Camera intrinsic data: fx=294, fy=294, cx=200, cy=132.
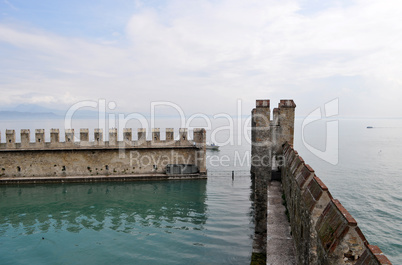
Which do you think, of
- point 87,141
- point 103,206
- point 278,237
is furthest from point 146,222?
point 87,141

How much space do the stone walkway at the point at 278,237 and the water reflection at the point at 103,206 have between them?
4610 millimetres

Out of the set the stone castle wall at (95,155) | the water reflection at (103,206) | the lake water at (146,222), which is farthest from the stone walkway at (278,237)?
the stone castle wall at (95,155)

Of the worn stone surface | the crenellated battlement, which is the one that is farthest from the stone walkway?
the crenellated battlement

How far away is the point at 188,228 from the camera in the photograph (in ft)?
38.0

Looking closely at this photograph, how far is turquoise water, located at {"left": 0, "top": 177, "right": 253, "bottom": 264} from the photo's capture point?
9406 mm

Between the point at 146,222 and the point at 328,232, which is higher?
the point at 328,232

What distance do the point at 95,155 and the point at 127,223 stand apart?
8259 mm

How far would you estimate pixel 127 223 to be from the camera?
40.2 feet

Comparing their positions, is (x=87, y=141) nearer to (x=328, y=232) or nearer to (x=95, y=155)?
(x=95, y=155)

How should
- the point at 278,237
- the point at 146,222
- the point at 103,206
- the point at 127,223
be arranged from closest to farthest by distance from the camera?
1. the point at 278,237
2. the point at 127,223
3. the point at 146,222
4. the point at 103,206

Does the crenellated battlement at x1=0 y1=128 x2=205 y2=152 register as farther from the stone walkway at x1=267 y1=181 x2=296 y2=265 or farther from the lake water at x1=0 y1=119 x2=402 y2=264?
the stone walkway at x1=267 y1=181 x2=296 y2=265

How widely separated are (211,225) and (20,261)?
661 centimetres

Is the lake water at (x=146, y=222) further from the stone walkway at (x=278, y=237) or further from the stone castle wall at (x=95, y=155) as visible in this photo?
the stone walkway at (x=278, y=237)

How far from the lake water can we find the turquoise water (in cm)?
3
